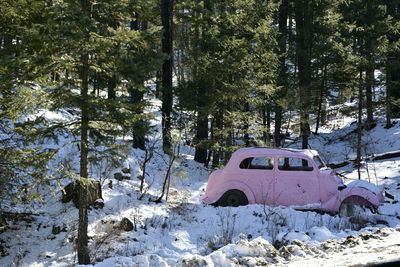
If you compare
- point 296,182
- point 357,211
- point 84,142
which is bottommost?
point 357,211

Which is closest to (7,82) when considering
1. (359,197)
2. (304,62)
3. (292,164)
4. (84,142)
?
(84,142)

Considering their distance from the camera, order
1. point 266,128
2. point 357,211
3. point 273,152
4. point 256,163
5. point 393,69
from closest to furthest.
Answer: point 357,211 → point 273,152 → point 256,163 → point 266,128 → point 393,69

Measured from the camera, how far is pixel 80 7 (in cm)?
880

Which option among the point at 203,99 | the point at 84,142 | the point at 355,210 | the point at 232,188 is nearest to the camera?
the point at 84,142

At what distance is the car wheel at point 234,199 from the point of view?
1352cm

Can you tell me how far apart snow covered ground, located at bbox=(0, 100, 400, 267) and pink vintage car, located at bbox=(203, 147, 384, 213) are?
1.98 feet

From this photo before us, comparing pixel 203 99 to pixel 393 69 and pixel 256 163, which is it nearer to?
pixel 256 163

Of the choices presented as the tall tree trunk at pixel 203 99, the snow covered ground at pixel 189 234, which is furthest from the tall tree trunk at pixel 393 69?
the tall tree trunk at pixel 203 99

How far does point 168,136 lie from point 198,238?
4578 millimetres

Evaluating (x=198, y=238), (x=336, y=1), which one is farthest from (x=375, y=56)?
(x=198, y=238)

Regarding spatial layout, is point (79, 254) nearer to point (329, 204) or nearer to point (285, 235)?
point (285, 235)

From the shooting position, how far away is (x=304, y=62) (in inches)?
1029

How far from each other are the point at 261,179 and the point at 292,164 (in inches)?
38.2

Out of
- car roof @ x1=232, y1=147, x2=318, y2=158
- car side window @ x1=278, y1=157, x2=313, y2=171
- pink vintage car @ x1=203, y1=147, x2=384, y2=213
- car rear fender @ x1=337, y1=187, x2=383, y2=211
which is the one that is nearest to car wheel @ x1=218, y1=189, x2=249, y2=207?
pink vintage car @ x1=203, y1=147, x2=384, y2=213
